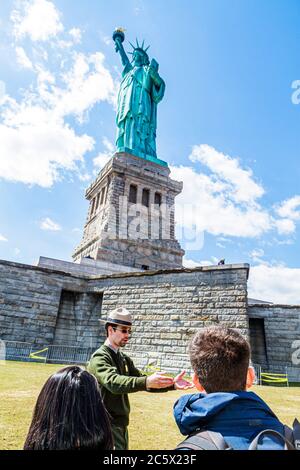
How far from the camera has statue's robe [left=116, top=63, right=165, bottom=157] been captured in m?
31.3

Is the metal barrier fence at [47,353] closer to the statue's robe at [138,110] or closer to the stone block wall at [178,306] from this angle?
the stone block wall at [178,306]

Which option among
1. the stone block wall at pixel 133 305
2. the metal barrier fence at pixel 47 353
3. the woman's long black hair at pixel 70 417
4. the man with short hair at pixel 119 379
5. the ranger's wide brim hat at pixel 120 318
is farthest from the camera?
the metal barrier fence at pixel 47 353

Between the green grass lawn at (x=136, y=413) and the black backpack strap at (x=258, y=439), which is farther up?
the black backpack strap at (x=258, y=439)

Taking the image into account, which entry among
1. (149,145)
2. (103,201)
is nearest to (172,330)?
(103,201)

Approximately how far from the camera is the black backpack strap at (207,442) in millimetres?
1236

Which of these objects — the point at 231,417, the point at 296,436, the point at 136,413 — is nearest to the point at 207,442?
the point at 231,417

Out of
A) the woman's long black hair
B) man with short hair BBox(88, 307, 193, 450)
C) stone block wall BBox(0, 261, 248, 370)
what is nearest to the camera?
the woman's long black hair

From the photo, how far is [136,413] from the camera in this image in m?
5.43

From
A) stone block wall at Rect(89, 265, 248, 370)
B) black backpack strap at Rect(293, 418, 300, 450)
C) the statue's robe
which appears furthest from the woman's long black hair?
the statue's robe

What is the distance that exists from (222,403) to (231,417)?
0.07 metres

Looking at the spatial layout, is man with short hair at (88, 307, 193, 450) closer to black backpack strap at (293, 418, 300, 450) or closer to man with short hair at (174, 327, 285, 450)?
man with short hair at (174, 327, 285, 450)

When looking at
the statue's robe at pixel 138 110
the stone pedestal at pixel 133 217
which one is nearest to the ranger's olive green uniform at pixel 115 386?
the stone pedestal at pixel 133 217

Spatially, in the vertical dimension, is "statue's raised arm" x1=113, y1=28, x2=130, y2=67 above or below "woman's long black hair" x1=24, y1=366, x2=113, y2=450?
above

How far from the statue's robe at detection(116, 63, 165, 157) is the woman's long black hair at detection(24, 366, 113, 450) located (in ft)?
98.4
